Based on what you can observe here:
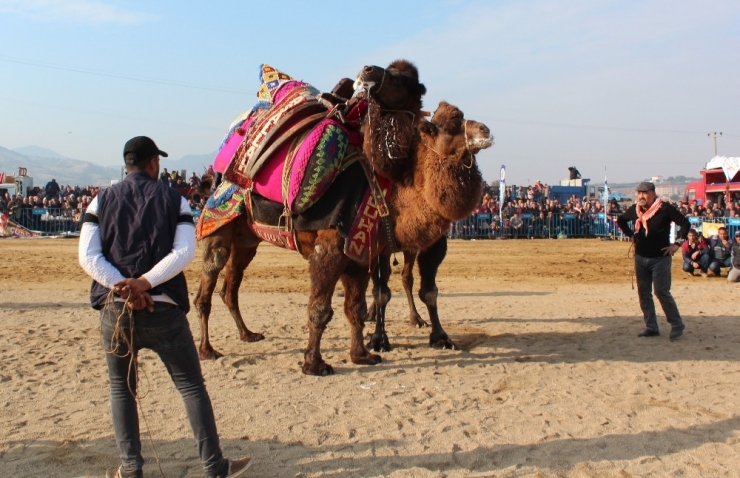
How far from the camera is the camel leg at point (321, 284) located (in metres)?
6.55

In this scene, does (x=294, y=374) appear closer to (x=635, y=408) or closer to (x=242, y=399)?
(x=242, y=399)

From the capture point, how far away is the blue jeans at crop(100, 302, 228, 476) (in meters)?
3.85

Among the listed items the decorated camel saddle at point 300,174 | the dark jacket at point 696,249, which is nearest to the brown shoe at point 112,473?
the decorated camel saddle at point 300,174

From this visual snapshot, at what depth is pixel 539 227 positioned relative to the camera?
28359 millimetres

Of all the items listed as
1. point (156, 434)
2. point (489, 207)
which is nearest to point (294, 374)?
point (156, 434)

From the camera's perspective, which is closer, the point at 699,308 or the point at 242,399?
the point at 242,399

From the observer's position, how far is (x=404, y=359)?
7320 millimetres

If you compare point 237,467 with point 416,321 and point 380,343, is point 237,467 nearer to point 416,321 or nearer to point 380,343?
point 380,343

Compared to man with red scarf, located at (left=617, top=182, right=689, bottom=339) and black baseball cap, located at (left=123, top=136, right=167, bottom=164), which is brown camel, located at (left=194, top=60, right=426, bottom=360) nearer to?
black baseball cap, located at (left=123, top=136, right=167, bottom=164)

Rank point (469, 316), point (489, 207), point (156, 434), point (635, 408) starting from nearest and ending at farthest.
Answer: point (156, 434)
point (635, 408)
point (469, 316)
point (489, 207)

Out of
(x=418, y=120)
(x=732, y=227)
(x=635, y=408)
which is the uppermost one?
(x=418, y=120)

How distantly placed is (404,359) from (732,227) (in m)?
19.0

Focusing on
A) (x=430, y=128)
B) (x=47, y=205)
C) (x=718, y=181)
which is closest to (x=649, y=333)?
(x=430, y=128)

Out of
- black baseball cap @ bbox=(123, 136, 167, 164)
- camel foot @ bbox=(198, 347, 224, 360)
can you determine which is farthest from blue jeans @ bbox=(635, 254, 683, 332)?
black baseball cap @ bbox=(123, 136, 167, 164)
